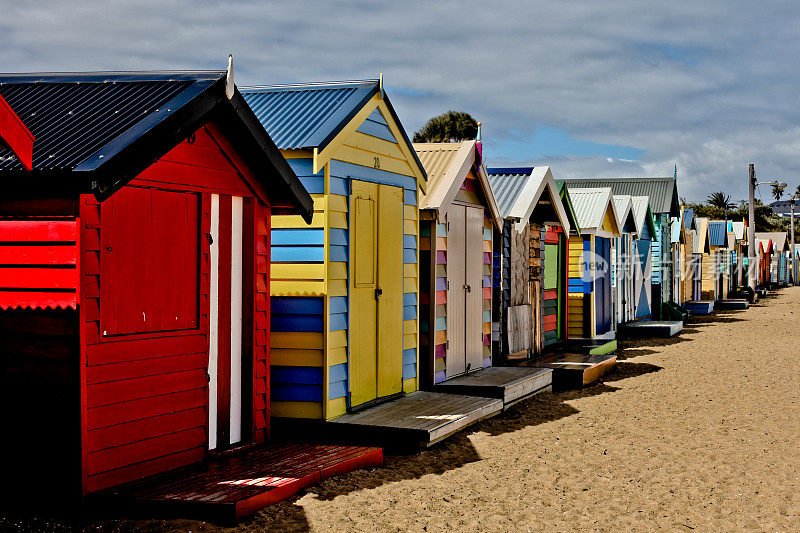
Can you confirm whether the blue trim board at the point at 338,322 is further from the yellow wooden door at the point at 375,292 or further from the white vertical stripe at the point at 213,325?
the white vertical stripe at the point at 213,325

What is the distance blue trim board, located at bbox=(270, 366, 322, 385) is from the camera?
8148 mm

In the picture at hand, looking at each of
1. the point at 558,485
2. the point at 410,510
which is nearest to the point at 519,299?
the point at 558,485

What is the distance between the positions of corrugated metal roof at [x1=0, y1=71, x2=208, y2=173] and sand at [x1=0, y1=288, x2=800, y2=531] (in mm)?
2426

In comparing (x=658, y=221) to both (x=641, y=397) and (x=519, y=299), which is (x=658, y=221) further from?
(x=641, y=397)

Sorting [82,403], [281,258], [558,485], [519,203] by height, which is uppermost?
[519,203]

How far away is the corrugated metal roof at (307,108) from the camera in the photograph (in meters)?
8.17

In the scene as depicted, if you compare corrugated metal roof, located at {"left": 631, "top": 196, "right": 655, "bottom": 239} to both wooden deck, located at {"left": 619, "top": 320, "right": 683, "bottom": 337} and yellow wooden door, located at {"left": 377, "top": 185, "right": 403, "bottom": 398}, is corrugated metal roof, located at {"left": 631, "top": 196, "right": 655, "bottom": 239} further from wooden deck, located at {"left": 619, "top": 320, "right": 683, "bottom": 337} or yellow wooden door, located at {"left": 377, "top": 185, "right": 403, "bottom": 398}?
yellow wooden door, located at {"left": 377, "top": 185, "right": 403, "bottom": 398}

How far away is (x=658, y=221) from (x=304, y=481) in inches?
912

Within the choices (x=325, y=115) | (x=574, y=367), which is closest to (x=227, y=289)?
(x=325, y=115)

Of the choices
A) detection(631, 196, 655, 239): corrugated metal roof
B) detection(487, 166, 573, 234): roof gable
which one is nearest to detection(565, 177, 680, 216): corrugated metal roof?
detection(631, 196, 655, 239): corrugated metal roof

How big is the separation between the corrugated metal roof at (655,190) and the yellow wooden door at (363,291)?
2052 cm

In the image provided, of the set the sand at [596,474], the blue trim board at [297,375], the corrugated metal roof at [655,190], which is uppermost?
the corrugated metal roof at [655,190]

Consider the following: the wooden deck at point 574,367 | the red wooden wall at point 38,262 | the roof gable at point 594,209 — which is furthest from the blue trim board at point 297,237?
the roof gable at point 594,209

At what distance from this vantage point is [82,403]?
18.2ft
